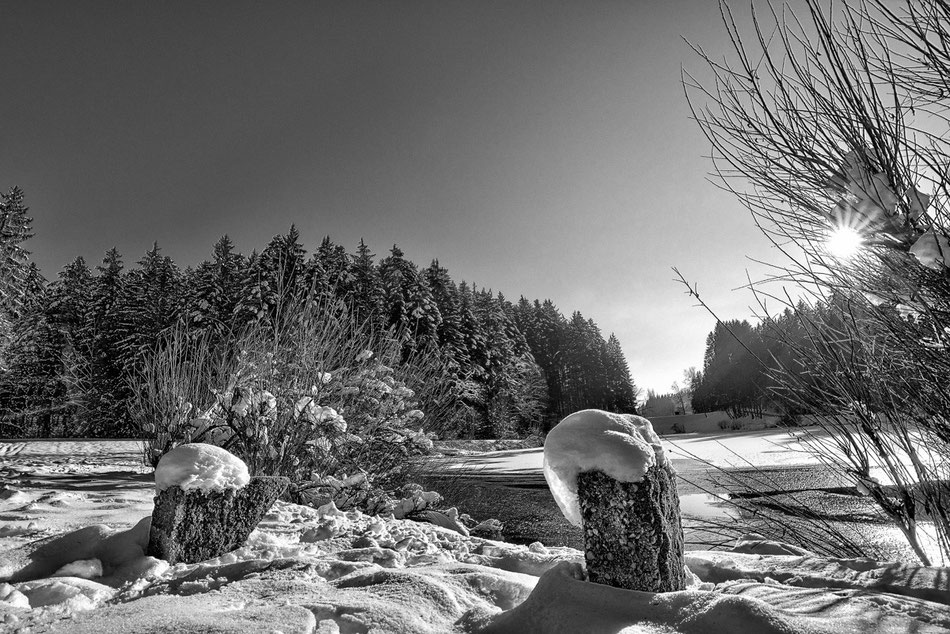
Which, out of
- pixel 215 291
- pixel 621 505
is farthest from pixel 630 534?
pixel 215 291

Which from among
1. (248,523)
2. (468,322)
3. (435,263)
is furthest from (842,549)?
(435,263)

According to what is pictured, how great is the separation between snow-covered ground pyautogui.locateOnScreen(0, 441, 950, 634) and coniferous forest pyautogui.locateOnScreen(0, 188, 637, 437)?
16809mm

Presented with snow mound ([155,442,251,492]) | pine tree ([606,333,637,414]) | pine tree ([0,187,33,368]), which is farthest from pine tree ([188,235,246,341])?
pine tree ([606,333,637,414])

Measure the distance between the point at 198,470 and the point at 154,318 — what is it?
26844 millimetres

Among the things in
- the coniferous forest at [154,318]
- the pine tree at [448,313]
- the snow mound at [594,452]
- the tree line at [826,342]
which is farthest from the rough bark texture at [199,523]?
the pine tree at [448,313]

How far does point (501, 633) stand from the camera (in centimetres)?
183

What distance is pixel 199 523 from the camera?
3.07 meters

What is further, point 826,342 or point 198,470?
point 198,470

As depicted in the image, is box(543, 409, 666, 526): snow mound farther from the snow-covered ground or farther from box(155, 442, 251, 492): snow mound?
box(155, 442, 251, 492): snow mound

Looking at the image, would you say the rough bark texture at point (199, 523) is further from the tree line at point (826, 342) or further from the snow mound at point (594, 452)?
the tree line at point (826, 342)

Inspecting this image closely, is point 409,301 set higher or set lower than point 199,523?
higher

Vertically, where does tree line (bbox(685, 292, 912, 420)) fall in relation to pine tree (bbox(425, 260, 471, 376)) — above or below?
below

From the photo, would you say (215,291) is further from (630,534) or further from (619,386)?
(619,386)

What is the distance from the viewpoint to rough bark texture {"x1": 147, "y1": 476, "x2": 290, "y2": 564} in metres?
2.95
